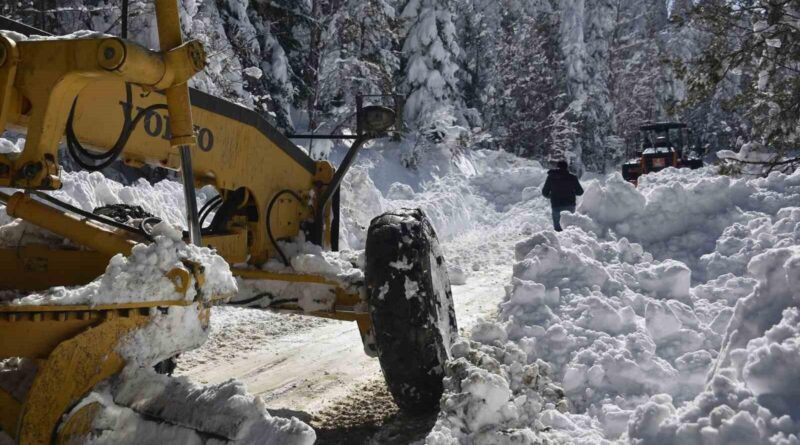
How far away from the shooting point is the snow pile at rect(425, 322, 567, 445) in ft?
11.6

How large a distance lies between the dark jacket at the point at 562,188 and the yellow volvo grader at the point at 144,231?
8.58 m

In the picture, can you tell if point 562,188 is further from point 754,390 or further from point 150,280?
point 150,280

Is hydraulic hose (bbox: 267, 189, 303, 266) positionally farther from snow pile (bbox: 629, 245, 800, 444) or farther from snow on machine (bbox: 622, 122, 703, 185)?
snow on machine (bbox: 622, 122, 703, 185)

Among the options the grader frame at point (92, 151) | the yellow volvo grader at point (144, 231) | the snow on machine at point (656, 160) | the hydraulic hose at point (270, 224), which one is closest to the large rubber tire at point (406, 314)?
the yellow volvo grader at point (144, 231)

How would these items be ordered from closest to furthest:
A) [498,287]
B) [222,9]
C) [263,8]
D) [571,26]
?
[498,287] < [222,9] < [263,8] < [571,26]

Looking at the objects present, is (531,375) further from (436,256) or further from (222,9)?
(222,9)

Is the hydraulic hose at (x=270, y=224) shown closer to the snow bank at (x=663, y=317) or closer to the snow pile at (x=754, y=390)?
the snow bank at (x=663, y=317)

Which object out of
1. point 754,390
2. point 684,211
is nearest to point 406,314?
point 754,390

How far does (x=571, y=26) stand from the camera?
38.3 m

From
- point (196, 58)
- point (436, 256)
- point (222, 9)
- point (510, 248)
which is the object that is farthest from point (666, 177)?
point (196, 58)

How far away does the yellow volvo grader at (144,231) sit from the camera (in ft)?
9.96

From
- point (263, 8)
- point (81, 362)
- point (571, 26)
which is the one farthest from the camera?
point (571, 26)

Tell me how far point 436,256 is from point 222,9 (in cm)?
1402

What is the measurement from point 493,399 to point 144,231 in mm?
1879
